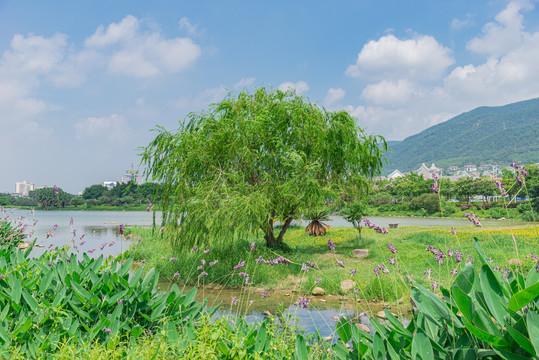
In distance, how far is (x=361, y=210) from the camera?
11664 millimetres

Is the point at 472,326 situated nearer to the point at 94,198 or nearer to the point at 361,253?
the point at 361,253

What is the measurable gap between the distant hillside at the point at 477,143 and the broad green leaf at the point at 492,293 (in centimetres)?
9744

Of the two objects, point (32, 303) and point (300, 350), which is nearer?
point (300, 350)

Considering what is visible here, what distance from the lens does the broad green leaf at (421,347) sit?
154cm

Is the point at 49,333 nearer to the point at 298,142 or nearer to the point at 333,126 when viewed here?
the point at 298,142

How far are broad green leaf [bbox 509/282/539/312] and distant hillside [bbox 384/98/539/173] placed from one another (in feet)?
320

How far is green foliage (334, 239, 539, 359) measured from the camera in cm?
137

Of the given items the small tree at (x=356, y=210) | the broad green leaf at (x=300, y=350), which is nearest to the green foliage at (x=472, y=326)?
the broad green leaf at (x=300, y=350)

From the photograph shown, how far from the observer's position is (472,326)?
4.57 feet

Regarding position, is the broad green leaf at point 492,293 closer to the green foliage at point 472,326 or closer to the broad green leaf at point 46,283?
the green foliage at point 472,326

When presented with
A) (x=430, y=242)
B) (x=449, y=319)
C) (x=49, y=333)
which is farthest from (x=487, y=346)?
(x=430, y=242)

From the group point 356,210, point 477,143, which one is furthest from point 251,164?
point 477,143

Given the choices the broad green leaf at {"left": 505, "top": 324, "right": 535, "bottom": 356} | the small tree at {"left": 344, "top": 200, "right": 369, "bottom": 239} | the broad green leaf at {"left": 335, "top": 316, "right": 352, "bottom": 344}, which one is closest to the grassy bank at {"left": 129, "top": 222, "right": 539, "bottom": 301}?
the small tree at {"left": 344, "top": 200, "right": 369, "bottom": 239}

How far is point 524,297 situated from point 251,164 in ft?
24.9
